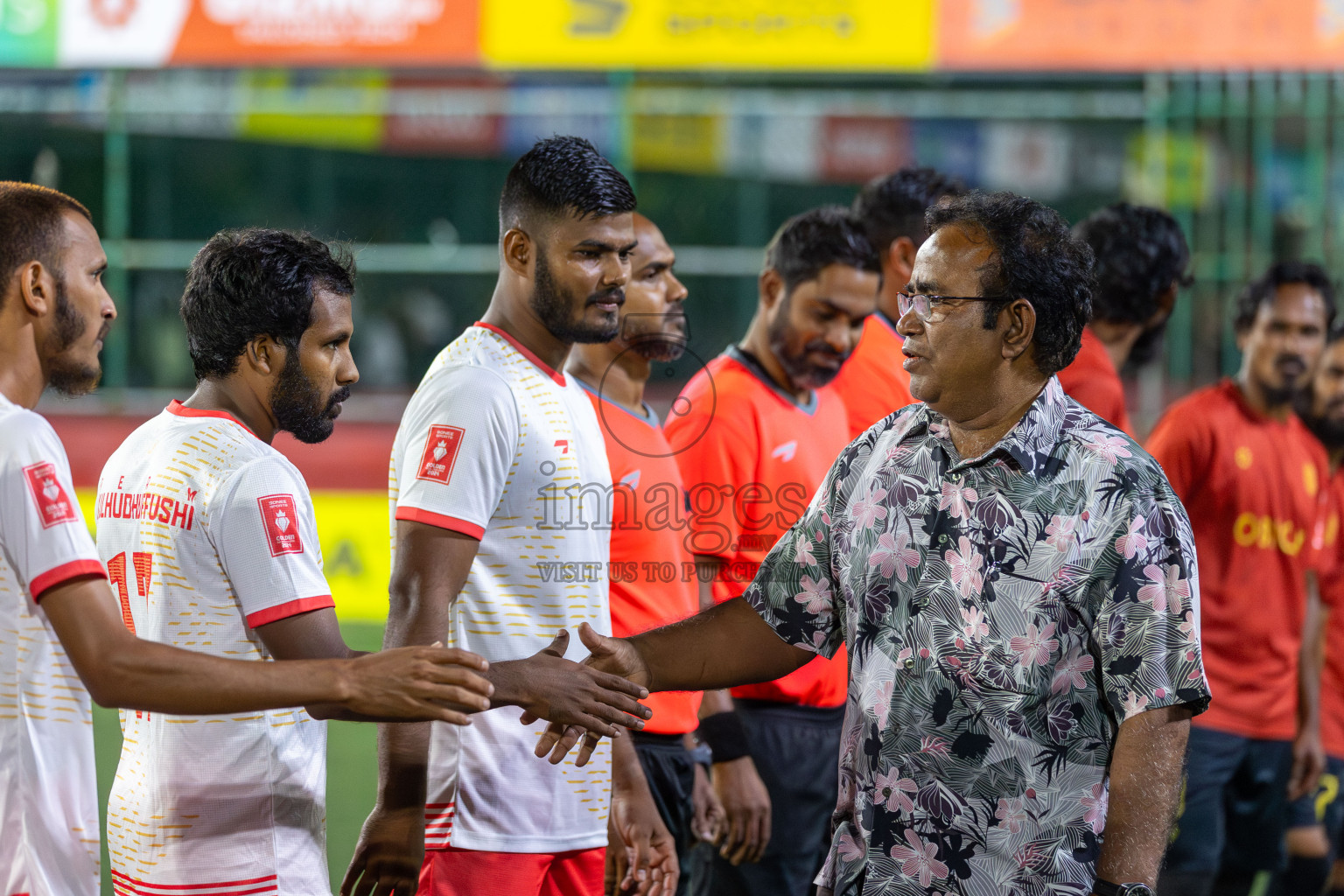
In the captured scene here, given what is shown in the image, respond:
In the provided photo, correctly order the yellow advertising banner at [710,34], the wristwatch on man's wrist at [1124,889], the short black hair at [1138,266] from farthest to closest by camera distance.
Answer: the yellow advertising banner at [710,34] → the short black hair at [1138,266] → the wristwatch on man's wrist at [1124,889]

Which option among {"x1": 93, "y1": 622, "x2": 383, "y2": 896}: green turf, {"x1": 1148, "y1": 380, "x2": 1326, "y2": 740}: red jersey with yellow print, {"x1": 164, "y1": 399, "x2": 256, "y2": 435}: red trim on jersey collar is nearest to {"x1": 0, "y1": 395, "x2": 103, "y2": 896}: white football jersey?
{"x1": 164, "y1": 399, "x2": 256, "y2": 435}: red trim on jersey collar

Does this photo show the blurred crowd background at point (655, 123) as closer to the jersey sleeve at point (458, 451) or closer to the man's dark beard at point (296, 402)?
the jersey sleeve at point (458, 451)

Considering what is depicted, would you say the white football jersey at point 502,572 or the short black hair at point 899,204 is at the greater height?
the short black hair at point 899,204

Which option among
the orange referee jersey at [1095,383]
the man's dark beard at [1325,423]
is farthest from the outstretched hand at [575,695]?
the man's dark beard at [1325,423]

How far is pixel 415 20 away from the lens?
38.2 ft

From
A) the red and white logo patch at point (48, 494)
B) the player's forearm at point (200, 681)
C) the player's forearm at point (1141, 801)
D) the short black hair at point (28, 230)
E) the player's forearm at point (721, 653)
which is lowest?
the player's forearm at point (1141, 801)

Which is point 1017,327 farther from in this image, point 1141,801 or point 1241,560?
point 1241,560

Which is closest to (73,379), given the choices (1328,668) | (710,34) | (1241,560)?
(1241,560)

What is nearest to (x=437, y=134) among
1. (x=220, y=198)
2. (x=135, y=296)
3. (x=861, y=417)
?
(x=220, y=198)

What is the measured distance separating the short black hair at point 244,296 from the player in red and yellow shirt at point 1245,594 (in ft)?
9.90

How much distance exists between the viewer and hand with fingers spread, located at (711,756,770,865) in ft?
11.1

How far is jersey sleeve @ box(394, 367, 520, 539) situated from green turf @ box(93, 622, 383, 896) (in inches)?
83.0

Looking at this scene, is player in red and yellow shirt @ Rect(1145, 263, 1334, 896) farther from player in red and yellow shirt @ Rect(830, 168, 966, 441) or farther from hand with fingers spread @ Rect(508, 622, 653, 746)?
hand with fingers spread @ Rect(508, 622, 653, 746)

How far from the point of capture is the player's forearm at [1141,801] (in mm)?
2049
